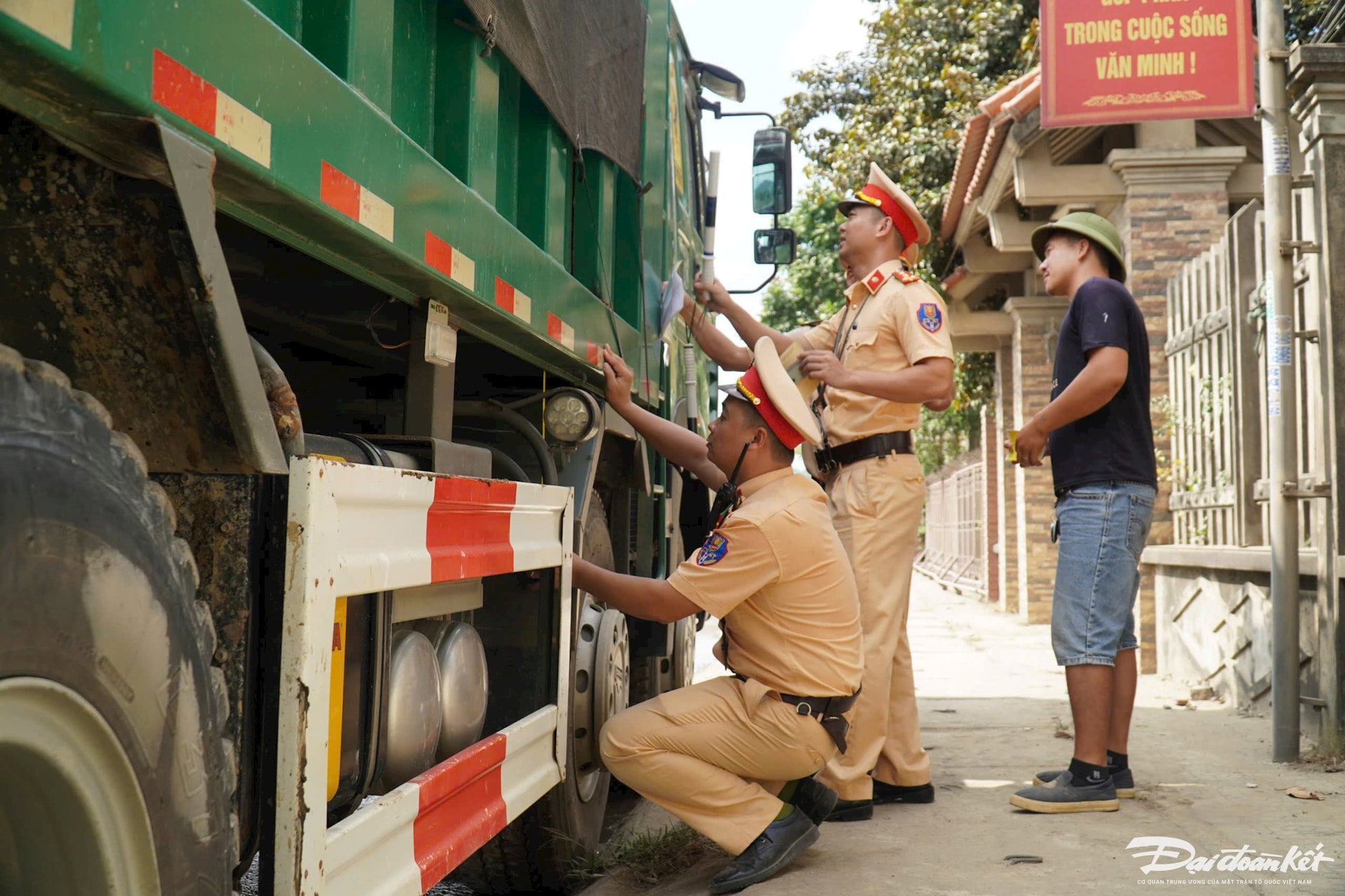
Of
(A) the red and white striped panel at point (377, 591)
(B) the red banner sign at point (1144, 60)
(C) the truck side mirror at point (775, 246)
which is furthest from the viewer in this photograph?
(C) the truck side mirror at point (775, 246)

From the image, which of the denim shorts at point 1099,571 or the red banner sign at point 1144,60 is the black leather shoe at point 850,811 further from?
the red banner sign at point 1144,60

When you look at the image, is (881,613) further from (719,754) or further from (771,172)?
(771,172)

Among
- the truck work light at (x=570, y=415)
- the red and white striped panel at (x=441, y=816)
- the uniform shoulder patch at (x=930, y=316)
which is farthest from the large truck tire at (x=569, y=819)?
the uniform shoulder patch at (x=930, y=316)

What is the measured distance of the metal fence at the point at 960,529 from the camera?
16.6m

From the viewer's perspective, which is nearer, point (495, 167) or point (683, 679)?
point (495, 167)

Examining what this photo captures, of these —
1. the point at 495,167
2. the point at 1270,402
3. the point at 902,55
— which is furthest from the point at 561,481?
the point at 902,55

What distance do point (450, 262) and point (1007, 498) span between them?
37.4 feet

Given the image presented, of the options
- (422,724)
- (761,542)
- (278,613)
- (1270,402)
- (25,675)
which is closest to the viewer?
(25,675)

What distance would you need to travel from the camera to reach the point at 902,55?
14219 millimetres

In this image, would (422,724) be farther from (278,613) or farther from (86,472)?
(86,472)

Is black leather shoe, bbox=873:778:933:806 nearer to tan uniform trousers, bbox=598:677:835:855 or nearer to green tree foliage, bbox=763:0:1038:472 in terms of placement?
tan uniform trousers, bbox=598:677:835:855

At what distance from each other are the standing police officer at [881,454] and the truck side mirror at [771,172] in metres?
1.40

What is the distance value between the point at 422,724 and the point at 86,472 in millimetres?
1006

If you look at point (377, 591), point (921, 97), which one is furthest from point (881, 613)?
point (921, 97)
